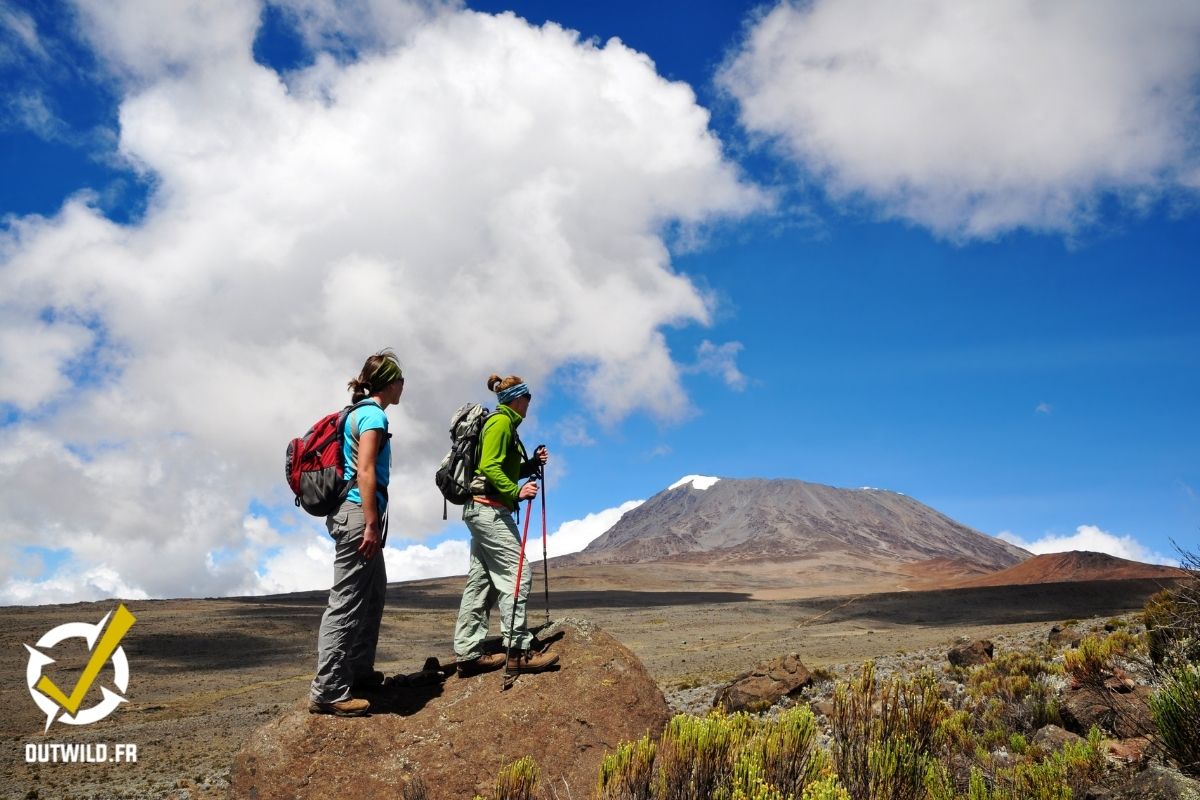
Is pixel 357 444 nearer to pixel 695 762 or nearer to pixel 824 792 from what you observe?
pixel 695 762

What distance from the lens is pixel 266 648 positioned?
86.8 ft

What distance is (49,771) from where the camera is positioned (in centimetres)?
985

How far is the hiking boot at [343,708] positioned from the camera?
4344 mm

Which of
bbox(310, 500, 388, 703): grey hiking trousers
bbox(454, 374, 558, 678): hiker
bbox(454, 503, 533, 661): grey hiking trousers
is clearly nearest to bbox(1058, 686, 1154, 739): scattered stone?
bbox(454, 374, 558, 678): hiker

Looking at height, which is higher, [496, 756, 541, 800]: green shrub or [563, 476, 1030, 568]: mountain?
[496, 756, 541, 800]: green shrub

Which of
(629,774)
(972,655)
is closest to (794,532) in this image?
(972,655)

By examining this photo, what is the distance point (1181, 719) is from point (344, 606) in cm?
487

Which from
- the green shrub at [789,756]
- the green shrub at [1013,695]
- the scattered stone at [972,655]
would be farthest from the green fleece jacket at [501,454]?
the scattered stone at [972,655]

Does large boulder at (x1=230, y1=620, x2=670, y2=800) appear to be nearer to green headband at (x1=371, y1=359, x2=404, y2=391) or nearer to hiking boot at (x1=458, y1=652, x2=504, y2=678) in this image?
hiking boot at (x1=458, y1=652, x2=504, y2=678)

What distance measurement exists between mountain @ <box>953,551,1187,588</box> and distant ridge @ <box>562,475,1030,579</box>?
29631 millimetres

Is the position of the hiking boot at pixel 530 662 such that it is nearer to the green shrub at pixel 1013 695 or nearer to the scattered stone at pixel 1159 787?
the scattered stone at pixel 1159 787

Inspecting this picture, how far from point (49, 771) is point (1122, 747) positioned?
12.2 meters

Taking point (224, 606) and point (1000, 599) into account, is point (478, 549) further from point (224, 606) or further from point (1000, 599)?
point (224, 606)

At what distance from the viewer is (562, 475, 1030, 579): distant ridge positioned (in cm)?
12400
